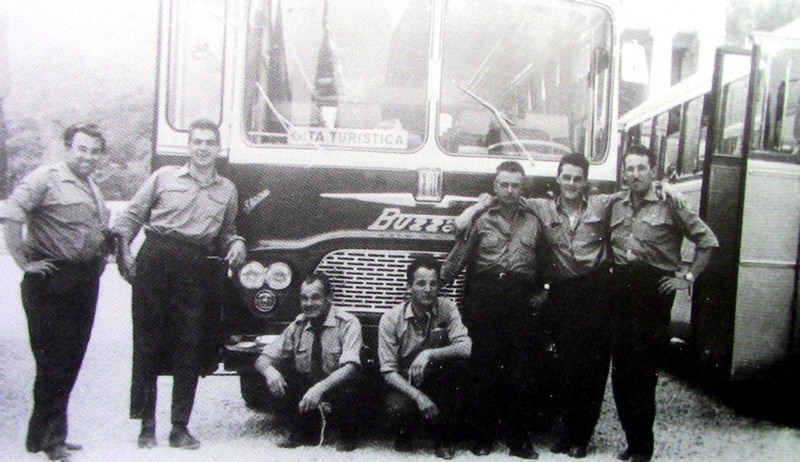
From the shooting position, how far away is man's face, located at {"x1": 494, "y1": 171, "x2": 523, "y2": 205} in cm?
346

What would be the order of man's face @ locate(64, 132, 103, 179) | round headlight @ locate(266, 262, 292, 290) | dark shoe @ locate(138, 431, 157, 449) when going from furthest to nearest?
round headlight @ locate(266, 262, 292, 290), dark shoe @ locate(138, 431, 157, 449), man's face @ locate(64, 132, 103, 179)

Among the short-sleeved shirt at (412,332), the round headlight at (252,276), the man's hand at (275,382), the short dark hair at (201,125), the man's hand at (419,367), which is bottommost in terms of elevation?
the man's hand at (275,382)

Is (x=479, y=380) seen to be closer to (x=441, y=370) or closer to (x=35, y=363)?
(x=441, y=370)

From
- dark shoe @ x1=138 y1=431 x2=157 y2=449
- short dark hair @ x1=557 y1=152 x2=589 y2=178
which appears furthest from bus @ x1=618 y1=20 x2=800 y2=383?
dark shoe @ x1=138 y1=431 x2=157 y2=449

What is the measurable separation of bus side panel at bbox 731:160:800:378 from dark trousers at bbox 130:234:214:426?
2.34 m

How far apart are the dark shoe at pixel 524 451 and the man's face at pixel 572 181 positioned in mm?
1023

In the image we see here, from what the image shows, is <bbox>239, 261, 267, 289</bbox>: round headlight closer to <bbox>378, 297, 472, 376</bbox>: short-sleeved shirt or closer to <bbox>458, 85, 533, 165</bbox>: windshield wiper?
<bbox>378, 297, 472, 376</bbox>: short-sleeved shirt

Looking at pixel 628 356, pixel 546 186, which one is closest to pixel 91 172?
pixel 546 186

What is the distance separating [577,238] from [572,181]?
0.24 m

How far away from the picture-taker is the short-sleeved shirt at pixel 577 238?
11.4 feet

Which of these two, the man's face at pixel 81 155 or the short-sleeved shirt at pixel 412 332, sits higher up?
the man's face at pixel 81 155

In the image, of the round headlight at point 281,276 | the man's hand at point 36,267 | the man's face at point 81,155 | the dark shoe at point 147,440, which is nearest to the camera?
the man's hand at point 36,267

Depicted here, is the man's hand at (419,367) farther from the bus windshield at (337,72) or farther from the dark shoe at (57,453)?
the dark shoe at (57,453)

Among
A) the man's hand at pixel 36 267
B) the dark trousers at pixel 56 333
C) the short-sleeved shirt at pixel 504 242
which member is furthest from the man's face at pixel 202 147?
the short-sleeved shirt at pixel 504 242
